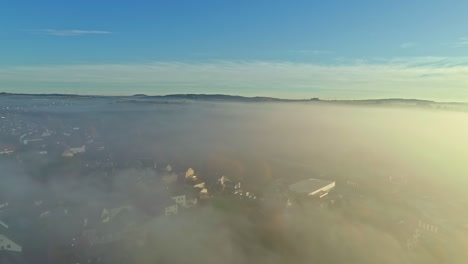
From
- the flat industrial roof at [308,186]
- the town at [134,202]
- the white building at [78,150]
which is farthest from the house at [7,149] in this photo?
the flat industrial roof at [308,186]

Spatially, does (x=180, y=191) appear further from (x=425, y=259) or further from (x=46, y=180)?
(x=425, y=259)

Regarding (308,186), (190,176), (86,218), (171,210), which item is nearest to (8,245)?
(86,218)

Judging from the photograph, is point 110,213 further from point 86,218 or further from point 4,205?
point 4,205

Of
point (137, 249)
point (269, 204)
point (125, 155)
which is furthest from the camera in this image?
point (125, 155)

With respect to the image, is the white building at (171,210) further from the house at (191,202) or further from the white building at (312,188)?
the white building at (312,188)

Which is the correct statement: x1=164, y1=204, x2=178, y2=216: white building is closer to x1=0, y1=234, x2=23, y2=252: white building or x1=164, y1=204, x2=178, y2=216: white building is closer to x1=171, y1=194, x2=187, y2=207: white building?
x1=171, y1=194, x2=187, y2=207: white building

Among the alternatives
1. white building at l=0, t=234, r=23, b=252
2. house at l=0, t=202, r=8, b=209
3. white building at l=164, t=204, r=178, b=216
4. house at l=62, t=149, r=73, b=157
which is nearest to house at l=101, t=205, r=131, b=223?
white building at l=164, t=204, r=178, b=216

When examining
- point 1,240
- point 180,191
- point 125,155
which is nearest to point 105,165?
point 125,155
